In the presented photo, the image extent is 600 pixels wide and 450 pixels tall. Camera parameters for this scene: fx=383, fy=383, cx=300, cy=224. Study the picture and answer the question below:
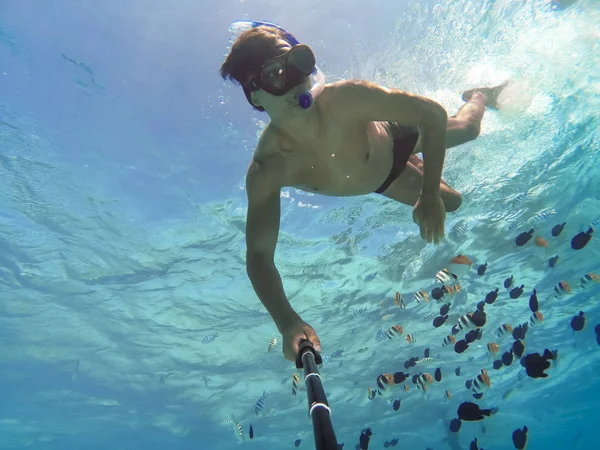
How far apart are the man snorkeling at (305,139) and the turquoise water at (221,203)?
620 centimetres

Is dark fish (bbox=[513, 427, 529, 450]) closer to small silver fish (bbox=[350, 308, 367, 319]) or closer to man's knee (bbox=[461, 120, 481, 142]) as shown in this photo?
man's knee (bbox=[461, 120, 481, 142])

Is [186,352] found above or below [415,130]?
above

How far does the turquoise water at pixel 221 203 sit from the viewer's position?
30.8 feet

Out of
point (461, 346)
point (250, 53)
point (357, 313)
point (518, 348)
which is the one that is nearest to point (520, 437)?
point (518, 348)

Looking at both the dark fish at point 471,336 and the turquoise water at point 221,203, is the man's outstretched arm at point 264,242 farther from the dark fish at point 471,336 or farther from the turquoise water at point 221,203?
the turquoise water at point 221,203

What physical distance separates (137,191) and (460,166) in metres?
11.3

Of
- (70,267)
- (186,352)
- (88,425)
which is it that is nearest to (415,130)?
(70,267)

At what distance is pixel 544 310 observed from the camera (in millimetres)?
24688

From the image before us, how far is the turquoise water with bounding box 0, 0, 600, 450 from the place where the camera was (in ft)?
30.8

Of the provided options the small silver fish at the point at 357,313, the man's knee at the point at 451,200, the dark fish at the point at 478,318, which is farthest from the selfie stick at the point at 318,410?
the small silver fish at the point at 357,313

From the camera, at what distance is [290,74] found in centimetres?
297

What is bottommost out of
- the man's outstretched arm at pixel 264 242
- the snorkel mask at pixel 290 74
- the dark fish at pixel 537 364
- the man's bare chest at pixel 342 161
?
the dark fish at pixel 537 364

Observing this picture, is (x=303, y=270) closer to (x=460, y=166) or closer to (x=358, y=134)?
(x=460, y=166)

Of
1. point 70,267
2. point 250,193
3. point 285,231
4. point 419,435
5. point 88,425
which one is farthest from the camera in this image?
point 419,435
